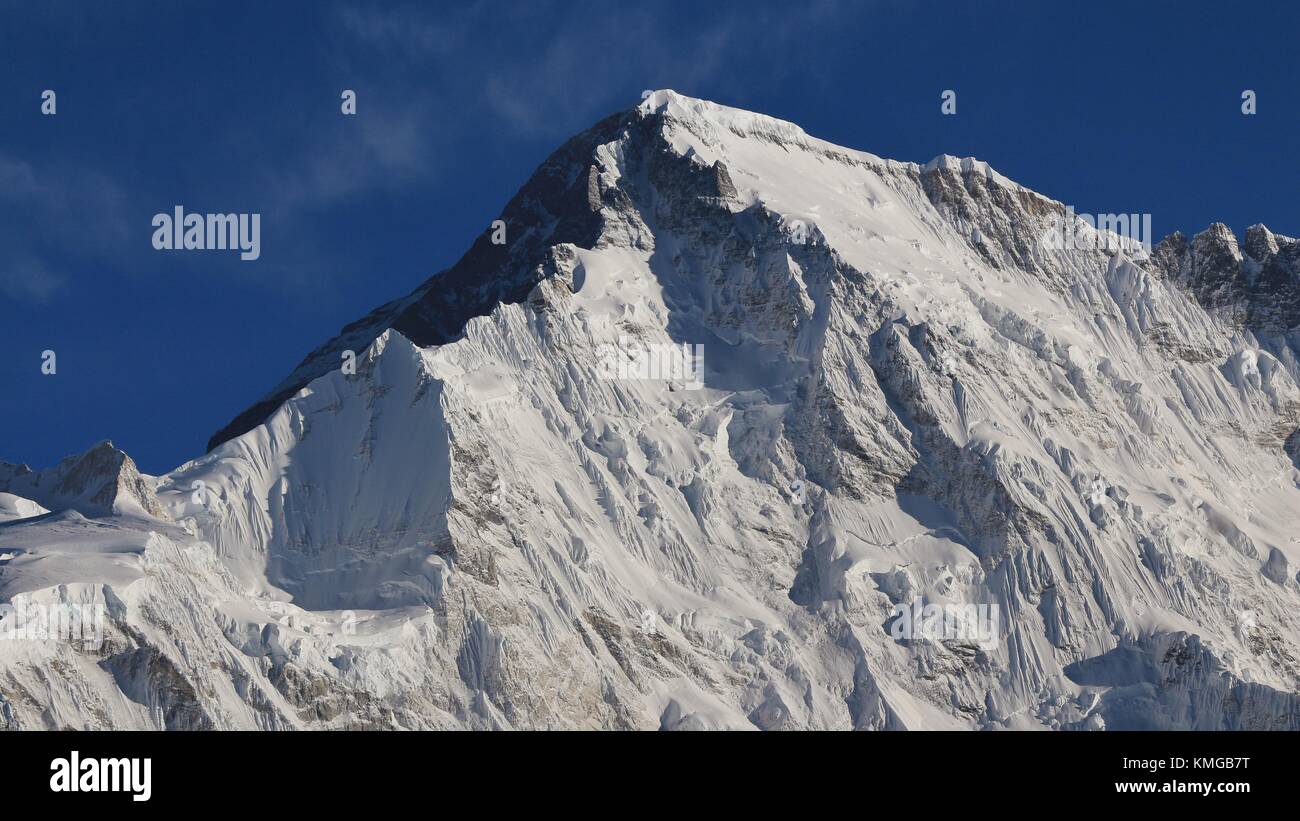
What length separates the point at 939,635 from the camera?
638 feet

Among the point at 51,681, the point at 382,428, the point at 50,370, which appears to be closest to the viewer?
the point at 51,681

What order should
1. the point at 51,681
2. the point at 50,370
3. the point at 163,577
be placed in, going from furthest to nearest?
the point at 50,370, the point at 163,577, the point at 51,681

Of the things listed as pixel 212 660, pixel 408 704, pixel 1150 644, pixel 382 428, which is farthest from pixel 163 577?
pixel 1150 644

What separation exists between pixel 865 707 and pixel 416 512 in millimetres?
38542

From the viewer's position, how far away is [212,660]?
6614 inches

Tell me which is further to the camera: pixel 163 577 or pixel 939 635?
pixel 939 635

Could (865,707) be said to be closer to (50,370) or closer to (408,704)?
(408,704)
